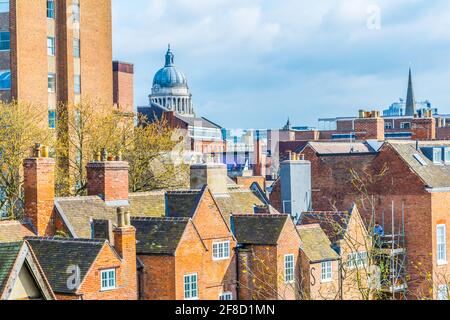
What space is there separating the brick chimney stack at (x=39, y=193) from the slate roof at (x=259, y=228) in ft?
27.1

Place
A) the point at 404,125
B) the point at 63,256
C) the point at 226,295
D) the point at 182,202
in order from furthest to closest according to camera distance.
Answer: the point at 404,125
the point at 182,202
the point at 226,295
the point at 63,256

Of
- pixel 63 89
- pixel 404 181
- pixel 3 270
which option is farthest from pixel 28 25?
pixel 3 270

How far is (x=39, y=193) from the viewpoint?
101ft

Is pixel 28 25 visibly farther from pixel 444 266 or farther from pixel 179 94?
pixel 179 94

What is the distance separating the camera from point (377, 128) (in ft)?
187

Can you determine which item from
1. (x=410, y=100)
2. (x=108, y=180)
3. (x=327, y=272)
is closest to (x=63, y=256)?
(x=108, y=180)

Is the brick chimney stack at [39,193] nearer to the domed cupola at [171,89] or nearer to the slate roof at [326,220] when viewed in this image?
the slate roof at [326,220]

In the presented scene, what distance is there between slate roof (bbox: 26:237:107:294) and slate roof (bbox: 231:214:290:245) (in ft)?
29.4

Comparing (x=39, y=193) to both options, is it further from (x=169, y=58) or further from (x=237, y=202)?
(x=169, y=58)

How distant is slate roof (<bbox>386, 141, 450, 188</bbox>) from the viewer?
44.6 m

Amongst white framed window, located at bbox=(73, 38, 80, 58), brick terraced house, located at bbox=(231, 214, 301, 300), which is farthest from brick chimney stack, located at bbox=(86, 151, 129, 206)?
white framed window, located at bbox=(73, 38, 80, 58)

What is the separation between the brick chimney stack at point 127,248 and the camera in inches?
1136

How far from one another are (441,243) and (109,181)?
19270mm

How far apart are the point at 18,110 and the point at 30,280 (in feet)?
101
